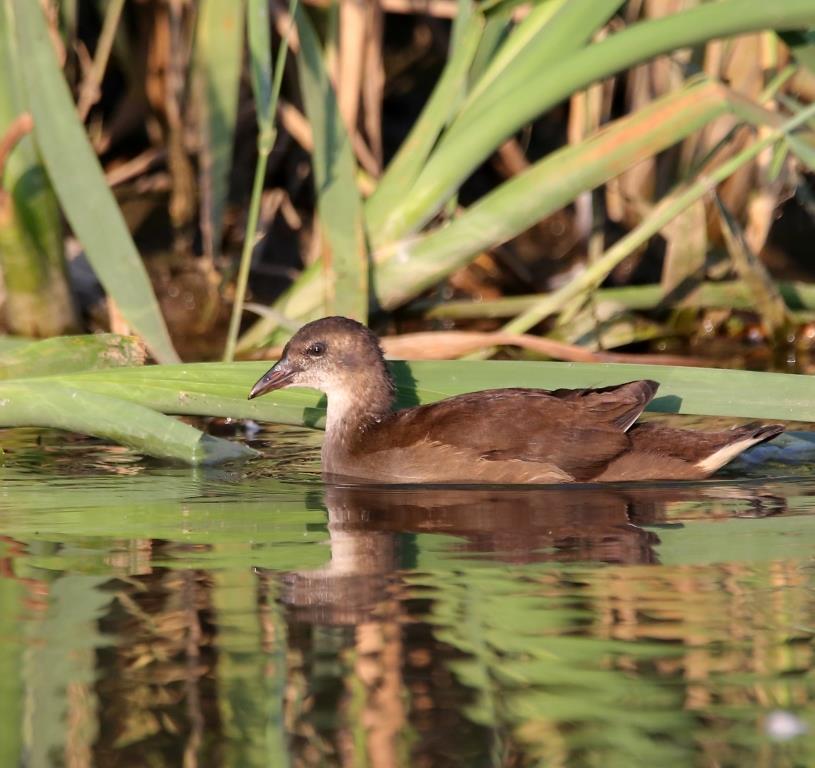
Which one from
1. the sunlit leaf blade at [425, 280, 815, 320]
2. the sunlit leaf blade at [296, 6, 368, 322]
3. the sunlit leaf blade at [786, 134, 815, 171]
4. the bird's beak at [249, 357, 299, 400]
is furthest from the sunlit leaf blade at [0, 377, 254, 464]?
the sunlit leaf blade at [425, 280, 815, 320]

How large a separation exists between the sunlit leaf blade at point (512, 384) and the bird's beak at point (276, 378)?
4 centimetres

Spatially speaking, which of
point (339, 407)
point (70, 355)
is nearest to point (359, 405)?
point (339, 407)

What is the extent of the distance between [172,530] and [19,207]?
270 cm

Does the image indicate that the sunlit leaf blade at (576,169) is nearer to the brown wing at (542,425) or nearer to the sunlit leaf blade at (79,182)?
the brown wing at (542,425)

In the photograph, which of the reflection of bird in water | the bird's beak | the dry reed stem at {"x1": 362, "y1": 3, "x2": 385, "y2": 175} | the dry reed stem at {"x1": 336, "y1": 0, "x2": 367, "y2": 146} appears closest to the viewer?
the reflection of bird in water

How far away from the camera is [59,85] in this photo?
6.07 m

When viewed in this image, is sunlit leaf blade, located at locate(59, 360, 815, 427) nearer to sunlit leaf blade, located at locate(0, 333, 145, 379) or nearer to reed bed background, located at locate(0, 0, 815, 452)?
reed bed background, located at locate(0, 0, 815, 452)

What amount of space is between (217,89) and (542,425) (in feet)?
9.24

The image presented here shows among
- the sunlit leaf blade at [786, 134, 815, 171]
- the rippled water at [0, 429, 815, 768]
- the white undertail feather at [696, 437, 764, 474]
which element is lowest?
the rippled water at [0, 429, 815, 768]

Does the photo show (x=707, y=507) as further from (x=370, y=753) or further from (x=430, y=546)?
(x=370, y=753)

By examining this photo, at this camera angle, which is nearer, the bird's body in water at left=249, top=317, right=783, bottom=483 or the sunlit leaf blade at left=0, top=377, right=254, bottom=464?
the sunlit leaf blade at left=0, top=377, right=254, bottom=464

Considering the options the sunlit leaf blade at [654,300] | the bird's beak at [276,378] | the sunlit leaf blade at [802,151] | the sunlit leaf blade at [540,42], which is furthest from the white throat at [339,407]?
the sunlit leaf blade at [802,151]

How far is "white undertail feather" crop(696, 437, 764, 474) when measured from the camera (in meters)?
5.46

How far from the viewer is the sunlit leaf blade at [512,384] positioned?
5352 millimetres
